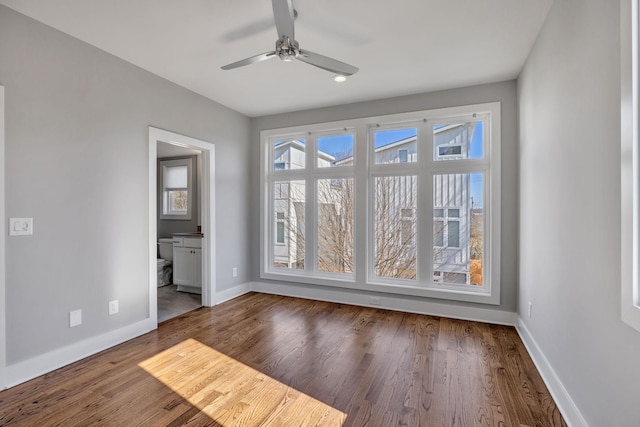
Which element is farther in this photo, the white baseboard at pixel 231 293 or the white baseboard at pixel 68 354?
the white baseboard at pixel 231 293

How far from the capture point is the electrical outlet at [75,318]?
2.53 metres

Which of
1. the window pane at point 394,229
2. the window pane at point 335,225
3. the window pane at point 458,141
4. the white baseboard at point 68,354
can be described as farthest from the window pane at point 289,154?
the white baseboard at point 68,354

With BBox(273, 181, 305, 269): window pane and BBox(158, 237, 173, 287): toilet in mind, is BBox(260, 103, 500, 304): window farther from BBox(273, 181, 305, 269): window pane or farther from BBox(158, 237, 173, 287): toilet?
BBox(158, 237, 173, 287): toilet

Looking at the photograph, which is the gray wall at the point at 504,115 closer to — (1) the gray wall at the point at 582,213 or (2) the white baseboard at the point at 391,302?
(2) the white baseboard at the point at 391,302

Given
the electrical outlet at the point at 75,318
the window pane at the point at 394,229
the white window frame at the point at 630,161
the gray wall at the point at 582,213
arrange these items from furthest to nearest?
the window pane at the point at 394,229
the electrical outlet at the point at 75,318
the gray wall at the point at 582,213
the white window frame at the point at 630,161

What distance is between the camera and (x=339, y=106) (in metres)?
4.18

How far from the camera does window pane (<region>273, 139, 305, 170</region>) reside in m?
4.54

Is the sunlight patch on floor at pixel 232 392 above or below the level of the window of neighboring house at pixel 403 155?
below

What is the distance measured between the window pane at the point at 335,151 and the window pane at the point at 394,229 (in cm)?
54

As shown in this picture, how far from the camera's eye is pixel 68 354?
2.50 m

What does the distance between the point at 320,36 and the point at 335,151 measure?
1897mm

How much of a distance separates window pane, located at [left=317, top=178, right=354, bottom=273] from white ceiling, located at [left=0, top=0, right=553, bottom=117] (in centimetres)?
133

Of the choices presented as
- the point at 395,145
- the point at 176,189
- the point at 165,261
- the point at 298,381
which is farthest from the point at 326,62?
the point at 176,189

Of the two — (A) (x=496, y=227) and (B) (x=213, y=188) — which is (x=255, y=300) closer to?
(B) (x=213, y=188)
